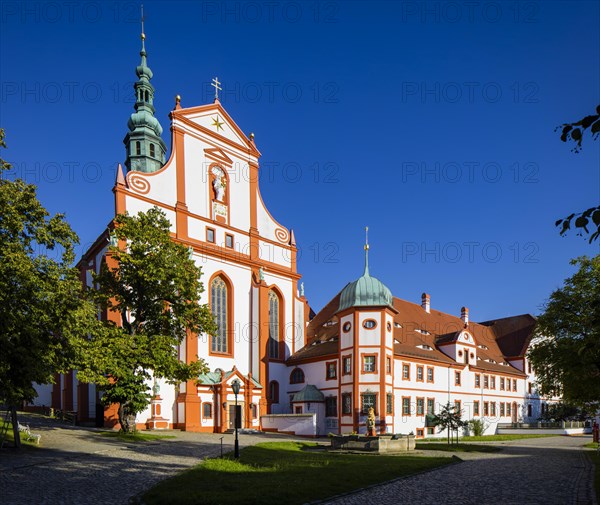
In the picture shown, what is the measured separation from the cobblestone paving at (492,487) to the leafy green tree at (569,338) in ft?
27.8

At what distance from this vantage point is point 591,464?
21453 millimetres

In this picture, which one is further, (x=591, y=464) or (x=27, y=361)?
(x=591, y=464)

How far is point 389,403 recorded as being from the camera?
40.9 metres

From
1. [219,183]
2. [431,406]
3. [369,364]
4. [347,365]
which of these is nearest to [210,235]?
[219,183]

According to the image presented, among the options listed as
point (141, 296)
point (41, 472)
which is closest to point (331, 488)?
point (41, 472)

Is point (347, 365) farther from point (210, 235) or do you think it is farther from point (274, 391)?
point (210, 235)

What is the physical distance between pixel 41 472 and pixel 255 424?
89.9 ft

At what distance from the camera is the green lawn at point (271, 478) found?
11.8 m

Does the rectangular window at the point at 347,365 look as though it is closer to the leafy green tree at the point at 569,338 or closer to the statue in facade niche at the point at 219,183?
the leafy green tree at the point at 569,338

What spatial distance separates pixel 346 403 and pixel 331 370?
3020 mm

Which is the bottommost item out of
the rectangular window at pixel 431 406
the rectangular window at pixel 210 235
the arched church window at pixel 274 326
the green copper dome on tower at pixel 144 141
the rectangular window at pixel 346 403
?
the rectangular window at pixel 431 406

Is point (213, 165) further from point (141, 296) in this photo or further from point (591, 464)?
point (591, 464)

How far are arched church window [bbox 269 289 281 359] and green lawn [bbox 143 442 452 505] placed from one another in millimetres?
23414

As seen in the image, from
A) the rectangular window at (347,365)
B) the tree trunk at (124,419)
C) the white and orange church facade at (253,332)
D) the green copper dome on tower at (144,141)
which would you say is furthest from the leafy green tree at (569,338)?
the green copper dome on tower at (144,141)
